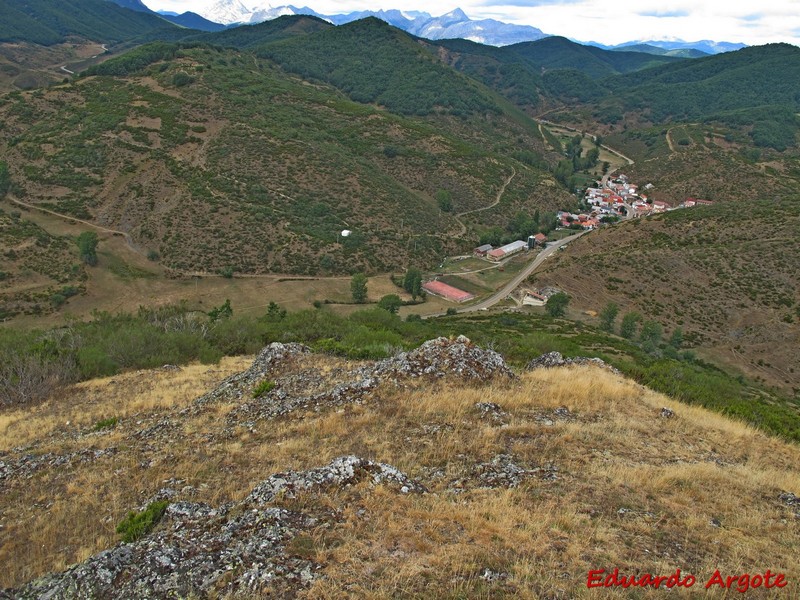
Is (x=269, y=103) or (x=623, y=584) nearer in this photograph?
(x=623, y=584)

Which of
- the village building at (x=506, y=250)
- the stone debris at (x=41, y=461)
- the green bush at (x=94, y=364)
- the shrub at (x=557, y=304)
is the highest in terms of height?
the stone debris at (x=41, y=461)

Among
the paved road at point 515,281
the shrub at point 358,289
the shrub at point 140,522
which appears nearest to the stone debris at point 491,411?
the shrub at point 140,522

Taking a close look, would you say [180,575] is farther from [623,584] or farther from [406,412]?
[406,412]

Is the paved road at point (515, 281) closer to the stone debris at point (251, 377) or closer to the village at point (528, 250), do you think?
the village at point (528, 250)

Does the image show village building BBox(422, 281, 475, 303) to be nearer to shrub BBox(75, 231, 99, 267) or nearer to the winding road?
the winding road

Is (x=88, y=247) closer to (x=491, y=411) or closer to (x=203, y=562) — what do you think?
(x=491, y=411)

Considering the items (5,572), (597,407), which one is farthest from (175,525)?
(597,407)

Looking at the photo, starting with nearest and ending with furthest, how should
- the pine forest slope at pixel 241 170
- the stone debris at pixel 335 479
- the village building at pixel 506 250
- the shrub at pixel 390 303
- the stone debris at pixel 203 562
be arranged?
the stone debris at pixel 203 562 → the stone debris at pixel 335 479 → the shrub at pixel 390 303 → the pine forest slope at pixel 241 170 → the village building at pixel 506 250
